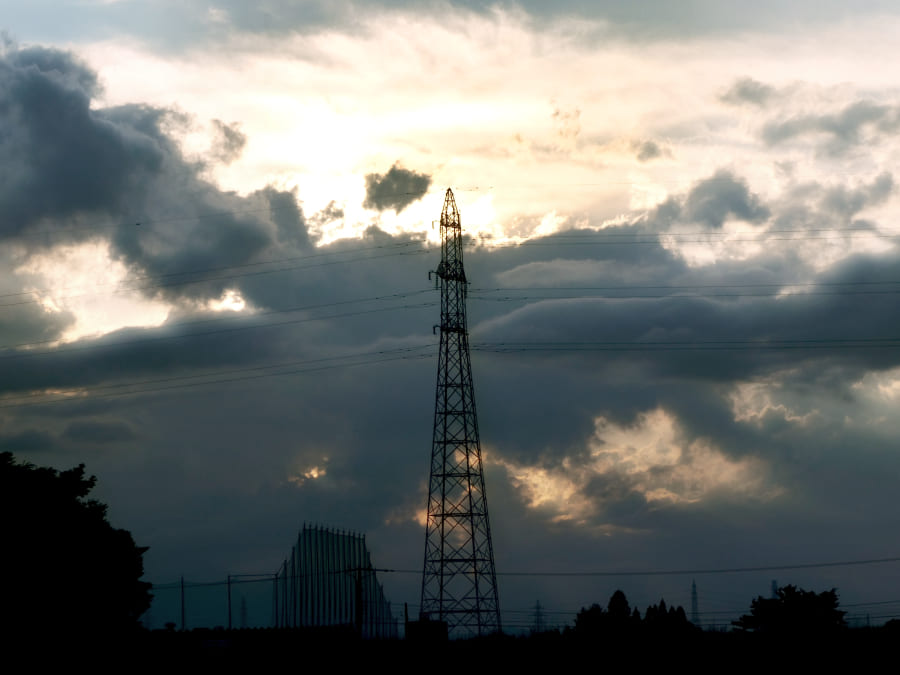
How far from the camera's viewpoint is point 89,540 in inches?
4031

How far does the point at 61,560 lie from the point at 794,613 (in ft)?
200

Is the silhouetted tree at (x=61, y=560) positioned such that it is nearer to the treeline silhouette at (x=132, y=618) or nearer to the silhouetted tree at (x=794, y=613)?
the treeline silhouette at (x=132, y=618)

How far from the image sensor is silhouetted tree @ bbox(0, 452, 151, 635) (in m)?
93.2

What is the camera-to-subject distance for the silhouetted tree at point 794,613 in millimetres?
100875

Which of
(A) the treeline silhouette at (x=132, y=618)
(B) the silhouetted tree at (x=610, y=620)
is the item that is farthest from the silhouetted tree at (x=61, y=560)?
(B) the silhouetted tree at (x=610, y=620)

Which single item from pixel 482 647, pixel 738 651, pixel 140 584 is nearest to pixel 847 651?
pixel 738 651

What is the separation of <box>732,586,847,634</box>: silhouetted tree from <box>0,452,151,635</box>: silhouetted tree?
54.2 m

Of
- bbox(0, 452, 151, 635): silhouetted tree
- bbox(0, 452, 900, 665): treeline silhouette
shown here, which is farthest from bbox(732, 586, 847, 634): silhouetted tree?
bbox(0, 452, 151, 635): silhouetted tree

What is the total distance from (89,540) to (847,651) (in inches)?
2427

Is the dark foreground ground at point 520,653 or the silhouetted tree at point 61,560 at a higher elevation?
the silhouetted tree at point 61,560

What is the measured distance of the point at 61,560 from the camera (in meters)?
97.8

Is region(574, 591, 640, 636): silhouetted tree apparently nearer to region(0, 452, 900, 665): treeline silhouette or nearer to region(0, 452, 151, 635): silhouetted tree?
region(0, 452, 900, 665): treeline silhouette

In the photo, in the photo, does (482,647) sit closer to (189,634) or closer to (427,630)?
(427,630)

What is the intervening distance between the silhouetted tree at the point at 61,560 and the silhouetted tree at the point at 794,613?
178 feet
